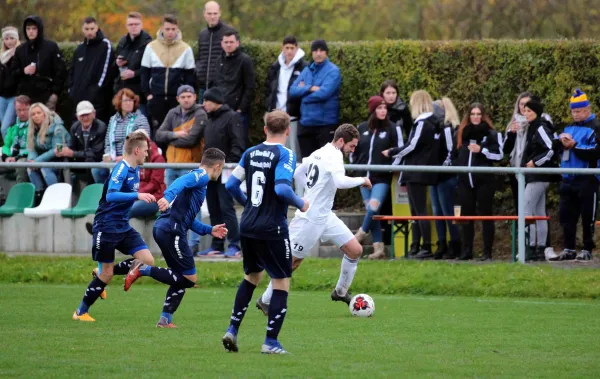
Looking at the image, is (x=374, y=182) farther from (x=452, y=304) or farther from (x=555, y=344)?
(x=555, y=344)

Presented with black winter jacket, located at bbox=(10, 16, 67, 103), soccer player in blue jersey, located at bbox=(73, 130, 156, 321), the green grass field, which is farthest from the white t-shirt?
black winter jacket, located at bbox=(10, 16, 67, 103)

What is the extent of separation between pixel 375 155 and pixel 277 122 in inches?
306

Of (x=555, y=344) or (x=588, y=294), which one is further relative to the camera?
(x=588, y=294)

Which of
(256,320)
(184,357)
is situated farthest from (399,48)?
(184,357)

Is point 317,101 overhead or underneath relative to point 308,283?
overhead

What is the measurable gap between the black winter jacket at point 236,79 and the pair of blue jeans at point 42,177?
293 centimetres

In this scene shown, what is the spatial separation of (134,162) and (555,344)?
4.51m

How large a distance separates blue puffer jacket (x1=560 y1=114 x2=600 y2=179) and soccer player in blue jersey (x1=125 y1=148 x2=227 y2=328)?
592cm

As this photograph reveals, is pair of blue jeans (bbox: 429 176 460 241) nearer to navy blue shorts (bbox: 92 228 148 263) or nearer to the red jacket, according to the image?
the red jacket

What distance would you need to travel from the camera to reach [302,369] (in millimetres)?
9062

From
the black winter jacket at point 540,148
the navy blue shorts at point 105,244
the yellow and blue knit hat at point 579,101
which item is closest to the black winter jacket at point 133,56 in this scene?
the black winter jacket at point 540,148

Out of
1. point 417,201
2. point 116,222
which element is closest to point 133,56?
point 417,201

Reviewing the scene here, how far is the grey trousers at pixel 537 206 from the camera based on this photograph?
1628cm

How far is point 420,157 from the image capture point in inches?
682
